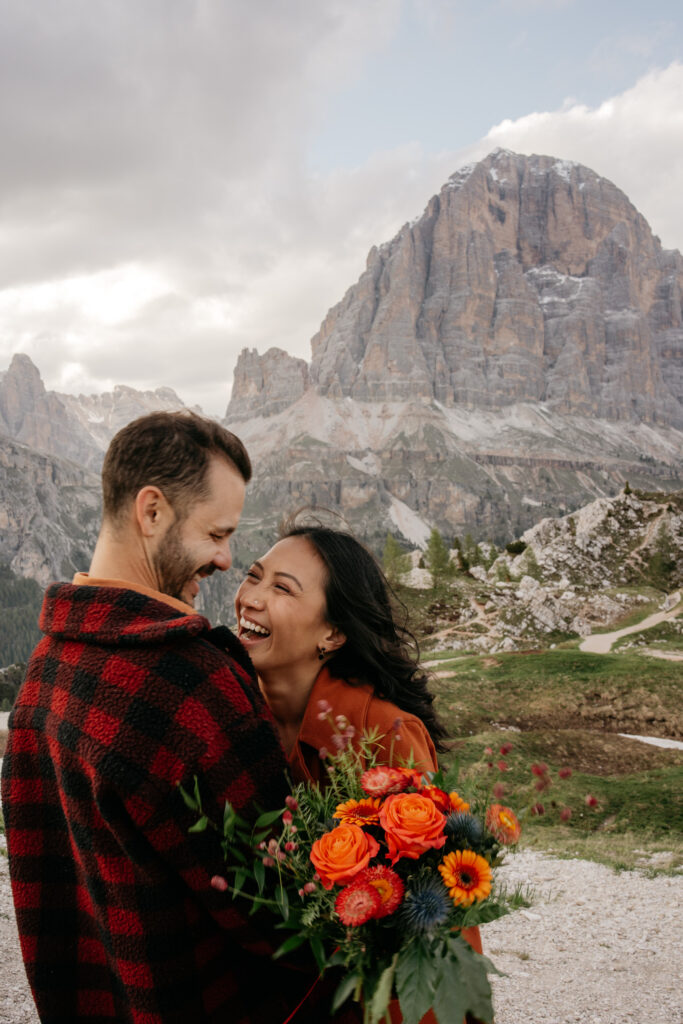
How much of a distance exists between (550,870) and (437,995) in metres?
11.8

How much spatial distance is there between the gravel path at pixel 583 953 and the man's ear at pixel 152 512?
6880 mm

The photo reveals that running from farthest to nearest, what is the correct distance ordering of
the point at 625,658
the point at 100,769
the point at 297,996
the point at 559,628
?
the point at 559,628 < the point at 625,658 < the point at 297,996 < the point at 100,769

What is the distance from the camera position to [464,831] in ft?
7.98

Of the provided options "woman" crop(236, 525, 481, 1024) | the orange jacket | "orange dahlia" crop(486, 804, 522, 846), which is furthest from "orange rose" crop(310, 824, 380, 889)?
"woman" crop(236, 525, 481, 1024)

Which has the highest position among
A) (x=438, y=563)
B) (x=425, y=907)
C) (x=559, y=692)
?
(x=425, y=907)

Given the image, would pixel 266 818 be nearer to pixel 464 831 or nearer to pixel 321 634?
pixel 464 831

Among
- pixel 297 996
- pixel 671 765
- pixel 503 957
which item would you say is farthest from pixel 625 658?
pixel 297 996

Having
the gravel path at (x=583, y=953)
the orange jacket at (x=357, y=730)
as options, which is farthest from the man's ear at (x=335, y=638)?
the gravel path at (x=583, y=953)

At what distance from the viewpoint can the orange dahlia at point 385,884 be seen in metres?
2.14

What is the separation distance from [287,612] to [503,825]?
6.03 ft

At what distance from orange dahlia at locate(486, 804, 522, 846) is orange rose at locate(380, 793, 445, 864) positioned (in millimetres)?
313

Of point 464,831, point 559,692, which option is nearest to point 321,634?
point 464,831

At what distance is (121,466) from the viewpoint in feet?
9.77

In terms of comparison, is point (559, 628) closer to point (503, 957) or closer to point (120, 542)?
point (503, 957)
